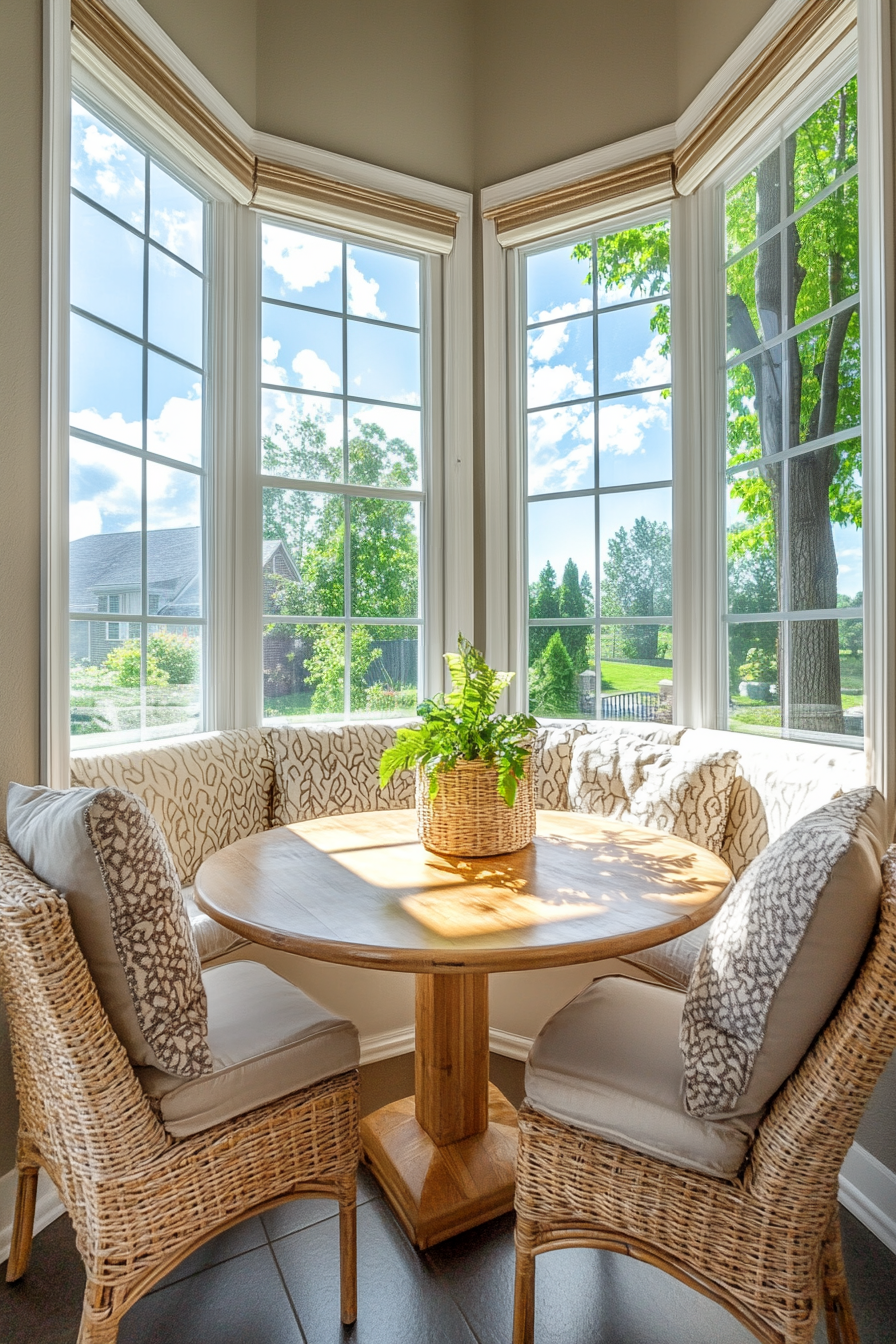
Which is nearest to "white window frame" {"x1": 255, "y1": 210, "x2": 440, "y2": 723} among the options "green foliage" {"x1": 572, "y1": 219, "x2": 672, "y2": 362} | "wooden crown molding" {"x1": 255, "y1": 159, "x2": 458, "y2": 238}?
"wooden crown molding" {"x1": 255, "y1": 159, "x2": 458, "y2": 238}

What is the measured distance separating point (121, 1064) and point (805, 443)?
2.17 m

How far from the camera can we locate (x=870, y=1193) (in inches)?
63.1

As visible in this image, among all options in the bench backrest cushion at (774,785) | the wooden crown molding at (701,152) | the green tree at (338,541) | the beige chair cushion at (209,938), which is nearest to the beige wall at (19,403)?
the beige chair cushion at (209,938)

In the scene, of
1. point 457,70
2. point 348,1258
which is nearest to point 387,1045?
point 348,1258

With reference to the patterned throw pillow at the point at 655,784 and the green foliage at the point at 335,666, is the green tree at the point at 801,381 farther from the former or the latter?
the green foliage at the point at 335,666

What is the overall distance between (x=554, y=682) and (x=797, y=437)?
1166 mm

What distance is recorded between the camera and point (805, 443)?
212 centimetres

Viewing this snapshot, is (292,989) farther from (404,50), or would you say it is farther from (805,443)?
(404,50)

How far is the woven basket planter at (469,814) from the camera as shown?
1.53 metres

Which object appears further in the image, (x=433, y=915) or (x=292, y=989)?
(x=292, y=989)

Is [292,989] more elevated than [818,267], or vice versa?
[818,267]

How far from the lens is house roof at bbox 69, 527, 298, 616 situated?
80.9 inches

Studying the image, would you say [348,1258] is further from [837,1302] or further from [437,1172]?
[837,1302]

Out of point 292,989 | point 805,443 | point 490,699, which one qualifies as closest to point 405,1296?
point 292,989
